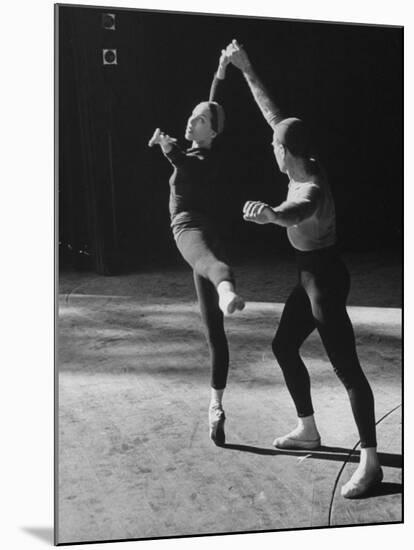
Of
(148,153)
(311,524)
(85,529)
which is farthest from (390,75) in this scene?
(85,529)

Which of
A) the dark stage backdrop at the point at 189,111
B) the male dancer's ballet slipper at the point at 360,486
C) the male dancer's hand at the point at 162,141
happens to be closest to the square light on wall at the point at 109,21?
the dark stage backdrop at the point at 189,111

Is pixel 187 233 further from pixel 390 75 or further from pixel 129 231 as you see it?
pixel 390 75

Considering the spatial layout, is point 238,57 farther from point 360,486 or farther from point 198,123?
point 360,486

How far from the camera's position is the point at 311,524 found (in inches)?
185

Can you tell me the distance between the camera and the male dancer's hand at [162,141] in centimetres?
454

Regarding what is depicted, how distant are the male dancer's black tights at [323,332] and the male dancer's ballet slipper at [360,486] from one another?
6.1 inches

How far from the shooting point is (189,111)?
4.58m

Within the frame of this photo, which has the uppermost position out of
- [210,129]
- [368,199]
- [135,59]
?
[135,59]

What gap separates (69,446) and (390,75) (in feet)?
7.42

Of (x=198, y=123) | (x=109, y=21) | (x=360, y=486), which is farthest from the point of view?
(x=360, y=486)

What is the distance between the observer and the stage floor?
445 cm

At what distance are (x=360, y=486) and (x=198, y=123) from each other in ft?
5.92

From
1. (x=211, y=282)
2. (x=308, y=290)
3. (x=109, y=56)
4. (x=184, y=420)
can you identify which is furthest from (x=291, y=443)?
(x=109, y=56)

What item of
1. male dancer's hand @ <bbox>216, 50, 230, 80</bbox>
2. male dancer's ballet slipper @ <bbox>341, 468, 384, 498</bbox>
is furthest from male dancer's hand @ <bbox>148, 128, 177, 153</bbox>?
male dancer's ballet slipper @ <bbox>341, 468, 384, 498</bbox>
